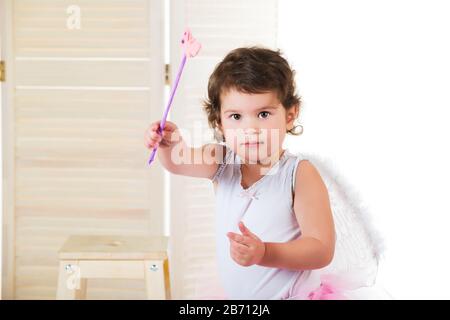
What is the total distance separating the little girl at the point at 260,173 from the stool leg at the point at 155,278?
0.18 m

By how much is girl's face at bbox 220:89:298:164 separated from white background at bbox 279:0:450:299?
1.30 feet

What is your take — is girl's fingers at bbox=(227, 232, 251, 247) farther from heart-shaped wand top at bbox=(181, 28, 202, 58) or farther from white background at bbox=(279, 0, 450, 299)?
white background at bbox=(279, 0, 450, 299)

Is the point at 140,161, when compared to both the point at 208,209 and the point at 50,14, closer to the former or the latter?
the point at 208,209

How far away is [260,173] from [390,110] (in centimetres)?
53

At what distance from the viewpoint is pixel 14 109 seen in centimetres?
164

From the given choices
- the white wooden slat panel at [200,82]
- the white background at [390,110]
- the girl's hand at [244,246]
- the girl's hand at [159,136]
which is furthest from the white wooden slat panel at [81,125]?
the girl's hand at [244,246]

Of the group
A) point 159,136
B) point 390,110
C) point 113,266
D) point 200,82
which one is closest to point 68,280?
point 113,266

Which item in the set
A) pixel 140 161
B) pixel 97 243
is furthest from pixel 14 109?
pixel 97 243

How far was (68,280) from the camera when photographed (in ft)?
4.26

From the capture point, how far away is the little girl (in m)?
1.05

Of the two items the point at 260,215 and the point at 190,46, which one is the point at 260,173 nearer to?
the point at 260,215

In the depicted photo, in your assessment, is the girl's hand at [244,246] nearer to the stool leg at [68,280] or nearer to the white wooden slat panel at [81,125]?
the stool leg at [68,280]

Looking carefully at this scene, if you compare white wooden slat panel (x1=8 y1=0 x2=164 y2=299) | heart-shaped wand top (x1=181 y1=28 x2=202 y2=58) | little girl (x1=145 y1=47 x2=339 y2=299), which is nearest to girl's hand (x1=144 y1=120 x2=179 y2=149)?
little girl (x1=145 y1=47 x2=339 y2=299)

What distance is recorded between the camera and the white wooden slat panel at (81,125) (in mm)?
1654
